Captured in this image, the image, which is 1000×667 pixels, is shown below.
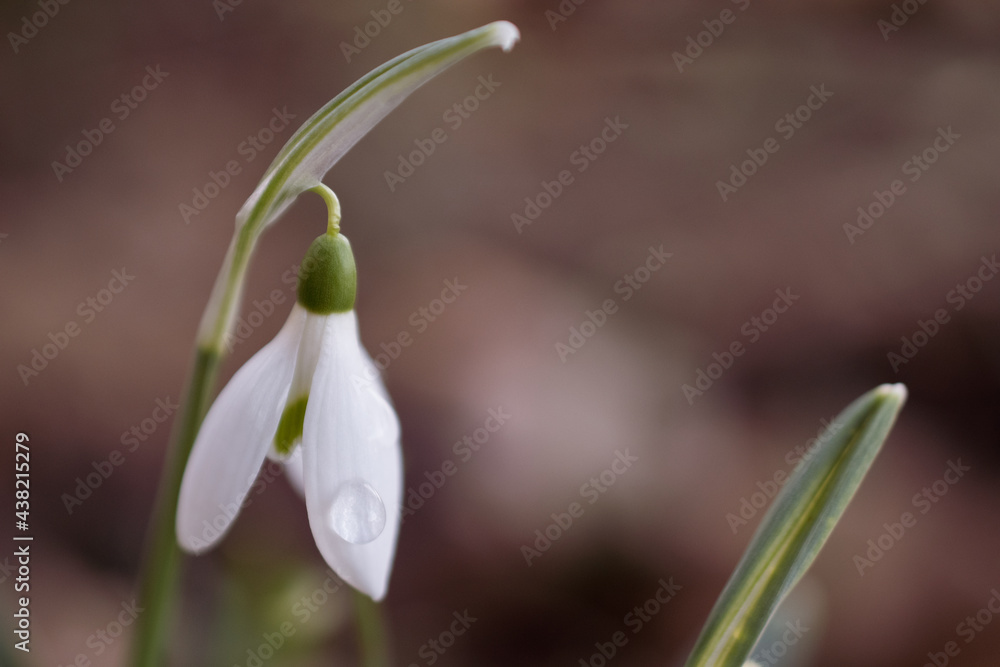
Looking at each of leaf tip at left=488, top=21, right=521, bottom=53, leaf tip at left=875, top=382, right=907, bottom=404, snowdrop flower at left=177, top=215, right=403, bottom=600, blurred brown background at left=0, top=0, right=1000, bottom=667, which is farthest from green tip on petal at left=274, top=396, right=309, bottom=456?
blurred brown background at left=0, top=0, right=1000, bottom=667

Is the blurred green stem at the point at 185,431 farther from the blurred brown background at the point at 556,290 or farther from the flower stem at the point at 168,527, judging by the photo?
the blurred brown background at the point at 556,290

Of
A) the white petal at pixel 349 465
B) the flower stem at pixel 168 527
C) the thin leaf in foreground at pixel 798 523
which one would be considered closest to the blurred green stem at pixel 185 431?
the flower stem at pixel 168 527

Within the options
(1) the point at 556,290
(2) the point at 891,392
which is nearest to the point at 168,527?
(2) the point at 891,392

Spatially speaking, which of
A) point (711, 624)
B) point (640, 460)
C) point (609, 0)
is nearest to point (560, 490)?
point (640, 460)

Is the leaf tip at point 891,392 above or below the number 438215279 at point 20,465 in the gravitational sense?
above

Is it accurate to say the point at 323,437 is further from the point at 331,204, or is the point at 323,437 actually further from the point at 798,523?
the point at 798,523

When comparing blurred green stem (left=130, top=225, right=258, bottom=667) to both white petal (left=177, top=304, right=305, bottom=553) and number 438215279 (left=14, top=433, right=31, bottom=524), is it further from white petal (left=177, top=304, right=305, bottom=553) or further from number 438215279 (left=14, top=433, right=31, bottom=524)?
number 438215279 (left=14, top=433, right=31, bottom=524)

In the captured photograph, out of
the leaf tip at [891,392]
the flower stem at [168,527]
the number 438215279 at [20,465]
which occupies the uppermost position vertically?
the leaf tip at [891,392]
